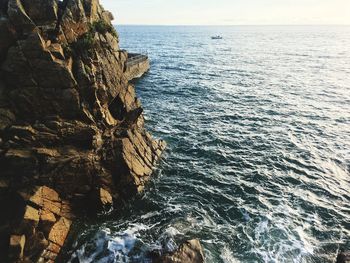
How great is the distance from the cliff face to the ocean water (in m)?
2.63

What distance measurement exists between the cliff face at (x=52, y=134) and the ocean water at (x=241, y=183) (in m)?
2.63

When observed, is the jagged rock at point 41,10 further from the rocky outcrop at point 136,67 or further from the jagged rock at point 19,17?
the rocky outcrop at point 136,67

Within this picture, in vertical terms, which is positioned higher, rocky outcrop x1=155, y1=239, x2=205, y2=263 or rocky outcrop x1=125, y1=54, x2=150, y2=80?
rocky outcrop x1=155, y1=239, x2=205, y2=263

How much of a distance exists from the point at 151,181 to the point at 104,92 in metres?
10.2

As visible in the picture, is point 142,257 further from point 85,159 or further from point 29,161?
point 29,161

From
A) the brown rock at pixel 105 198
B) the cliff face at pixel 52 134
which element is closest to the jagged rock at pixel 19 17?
the cliff face at pixel 52 134

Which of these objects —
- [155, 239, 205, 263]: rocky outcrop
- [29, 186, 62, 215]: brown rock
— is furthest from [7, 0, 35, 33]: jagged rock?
[155, 239, 205, 263]: rocky outcrop

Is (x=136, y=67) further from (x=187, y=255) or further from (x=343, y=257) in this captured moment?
(x=343, y=257)

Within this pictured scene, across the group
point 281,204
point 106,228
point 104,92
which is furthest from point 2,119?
point 281,204

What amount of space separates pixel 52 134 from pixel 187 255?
580 inches

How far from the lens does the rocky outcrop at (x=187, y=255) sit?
2133cm

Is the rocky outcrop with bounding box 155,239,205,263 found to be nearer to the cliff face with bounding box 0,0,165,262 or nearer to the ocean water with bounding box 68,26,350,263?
the ocean water with bounding box 68,26,350,263

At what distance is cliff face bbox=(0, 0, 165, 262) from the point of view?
22641 mm

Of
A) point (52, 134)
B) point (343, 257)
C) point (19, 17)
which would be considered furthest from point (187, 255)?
point (19, 17)
